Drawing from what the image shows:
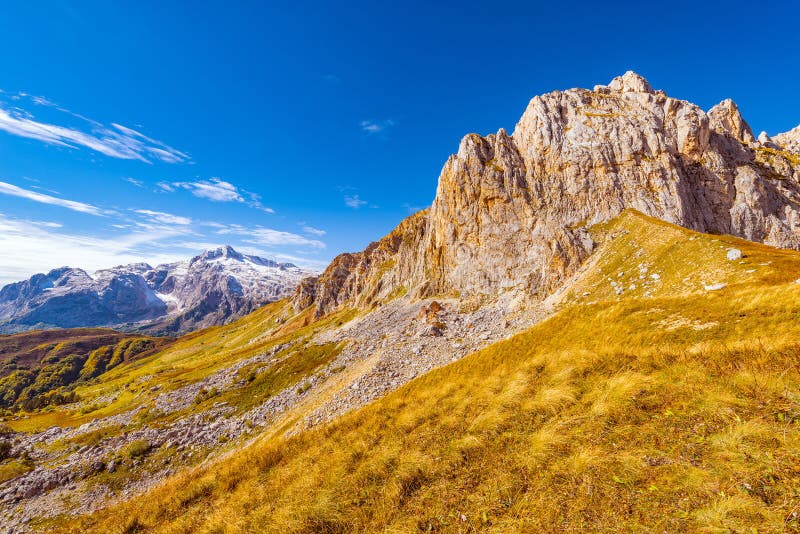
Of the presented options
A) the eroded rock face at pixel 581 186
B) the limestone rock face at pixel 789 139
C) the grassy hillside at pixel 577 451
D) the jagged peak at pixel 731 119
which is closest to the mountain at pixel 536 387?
the grassy hillside at pixel 577 451

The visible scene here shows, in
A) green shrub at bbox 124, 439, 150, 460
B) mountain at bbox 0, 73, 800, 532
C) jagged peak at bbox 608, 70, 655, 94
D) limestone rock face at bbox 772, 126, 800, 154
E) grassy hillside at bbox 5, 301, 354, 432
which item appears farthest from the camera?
Result: limestone rock face at bbox 772, 126, 800, 154

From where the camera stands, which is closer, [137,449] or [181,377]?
[137,449]

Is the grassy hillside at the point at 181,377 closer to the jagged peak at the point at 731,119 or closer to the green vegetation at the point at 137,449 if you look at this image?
the green vegetation at the point at 137,449

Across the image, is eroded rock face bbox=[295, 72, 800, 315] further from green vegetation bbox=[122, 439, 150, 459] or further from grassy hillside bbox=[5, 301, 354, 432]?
green vegetation bbox=[122, 439, 150, 459]

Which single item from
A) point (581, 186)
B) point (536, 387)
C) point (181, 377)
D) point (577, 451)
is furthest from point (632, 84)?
point (181, 377)

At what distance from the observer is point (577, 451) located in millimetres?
10211

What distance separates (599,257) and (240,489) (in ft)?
183

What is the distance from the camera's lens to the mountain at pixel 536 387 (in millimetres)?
8945

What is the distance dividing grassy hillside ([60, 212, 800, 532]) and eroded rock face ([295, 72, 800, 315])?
36272mm

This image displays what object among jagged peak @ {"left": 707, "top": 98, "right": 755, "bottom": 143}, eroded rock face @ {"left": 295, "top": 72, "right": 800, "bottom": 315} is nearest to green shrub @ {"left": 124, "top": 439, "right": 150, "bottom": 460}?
eroded rock face @ {"left": 295, "top": 72, "right": 800, "bottom": 315}

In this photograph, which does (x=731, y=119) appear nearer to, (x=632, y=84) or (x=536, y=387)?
(x=632, y=84)

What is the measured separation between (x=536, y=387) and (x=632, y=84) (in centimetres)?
10749

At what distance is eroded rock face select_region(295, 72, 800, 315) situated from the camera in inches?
2456

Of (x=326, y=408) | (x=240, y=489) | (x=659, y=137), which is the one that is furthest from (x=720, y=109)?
(x=240, y=489)
